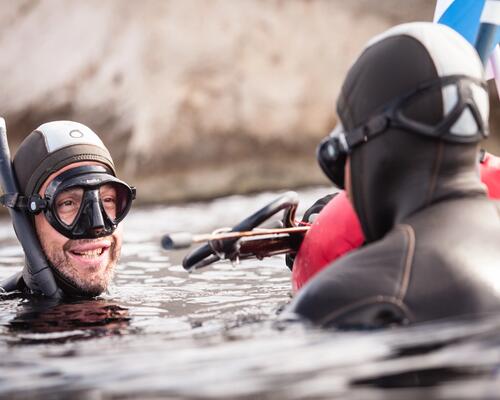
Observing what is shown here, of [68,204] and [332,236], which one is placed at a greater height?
[68,204]

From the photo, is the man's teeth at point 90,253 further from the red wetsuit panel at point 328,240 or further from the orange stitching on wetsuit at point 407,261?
the orange stitching on wetsuit at point 407,261

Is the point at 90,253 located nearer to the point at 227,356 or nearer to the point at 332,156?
the point at 332,156

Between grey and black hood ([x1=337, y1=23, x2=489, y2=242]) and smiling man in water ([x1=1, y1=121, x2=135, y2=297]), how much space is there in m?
1.91

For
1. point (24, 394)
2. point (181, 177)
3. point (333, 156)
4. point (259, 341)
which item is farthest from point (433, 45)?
point (181, 177)

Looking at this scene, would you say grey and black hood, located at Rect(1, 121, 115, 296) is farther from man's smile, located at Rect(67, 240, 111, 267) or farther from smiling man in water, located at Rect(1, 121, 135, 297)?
man's smile, located at Rect(67, 240, 111, 267)

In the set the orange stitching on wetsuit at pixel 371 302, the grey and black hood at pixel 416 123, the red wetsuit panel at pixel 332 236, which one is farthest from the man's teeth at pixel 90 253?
the orange stitching on wetsuit at pixel 371 302

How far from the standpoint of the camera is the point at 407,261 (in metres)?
2.91

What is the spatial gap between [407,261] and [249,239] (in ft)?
3.78

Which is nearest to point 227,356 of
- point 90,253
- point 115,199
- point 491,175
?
point 491,175

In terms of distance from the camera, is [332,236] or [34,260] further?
[34,260]

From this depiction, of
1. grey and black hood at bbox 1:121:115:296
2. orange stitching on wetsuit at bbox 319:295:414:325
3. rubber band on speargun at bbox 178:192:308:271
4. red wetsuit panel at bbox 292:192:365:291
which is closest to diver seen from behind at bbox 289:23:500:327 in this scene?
orange stitching on wetsuit at bbox 319:295:414:325

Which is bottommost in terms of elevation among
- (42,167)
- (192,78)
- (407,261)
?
(407,261)

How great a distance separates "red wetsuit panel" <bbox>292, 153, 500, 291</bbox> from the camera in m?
3.96

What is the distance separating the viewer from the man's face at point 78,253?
4.93 meters
